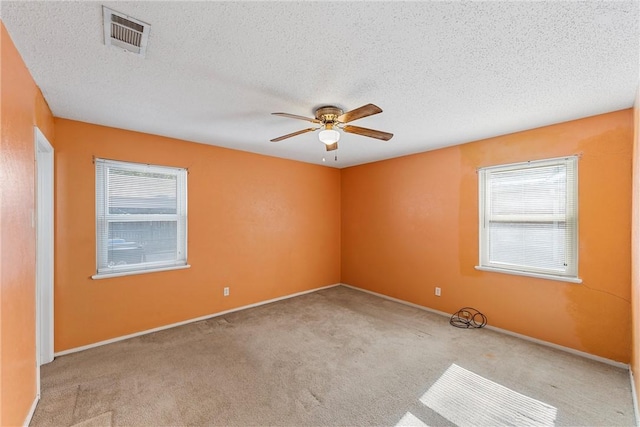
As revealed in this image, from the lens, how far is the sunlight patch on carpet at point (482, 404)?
183 centimetres

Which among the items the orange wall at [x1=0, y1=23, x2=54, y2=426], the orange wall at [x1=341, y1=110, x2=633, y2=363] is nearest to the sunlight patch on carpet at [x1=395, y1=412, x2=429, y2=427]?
the orange wall at [x1=341, y1=110, x2=633, y2=363]

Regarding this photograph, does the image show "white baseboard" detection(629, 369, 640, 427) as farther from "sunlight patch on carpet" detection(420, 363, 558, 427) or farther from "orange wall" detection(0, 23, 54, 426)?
"orange wall" detection(0, 23, 54, 426)

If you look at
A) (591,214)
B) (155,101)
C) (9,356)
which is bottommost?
(9,356)

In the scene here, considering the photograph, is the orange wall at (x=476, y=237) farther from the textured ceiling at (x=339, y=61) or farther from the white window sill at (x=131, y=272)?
the white window sill at (x=131, y=272)

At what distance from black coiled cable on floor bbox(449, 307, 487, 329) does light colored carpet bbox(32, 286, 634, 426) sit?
0.17 meters

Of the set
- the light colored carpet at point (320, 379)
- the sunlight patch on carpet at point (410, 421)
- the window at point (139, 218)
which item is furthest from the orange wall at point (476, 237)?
the window at point (139, 218)

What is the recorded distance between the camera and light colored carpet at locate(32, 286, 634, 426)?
6.19 ft

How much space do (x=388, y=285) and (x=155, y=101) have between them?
4.02 metres

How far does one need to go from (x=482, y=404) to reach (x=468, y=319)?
65.3 inches

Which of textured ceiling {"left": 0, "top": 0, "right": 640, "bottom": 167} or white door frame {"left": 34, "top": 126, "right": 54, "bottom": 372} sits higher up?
textured ceiling {"left": 0, "top": 0, "right": 640, "bottom": 167}

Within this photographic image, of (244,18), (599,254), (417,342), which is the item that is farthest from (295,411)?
(599,254)

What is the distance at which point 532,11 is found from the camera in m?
1.29

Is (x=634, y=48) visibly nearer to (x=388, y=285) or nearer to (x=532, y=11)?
(x=532, y=11)

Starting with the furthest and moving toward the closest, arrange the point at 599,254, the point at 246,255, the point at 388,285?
the point at 388,285
the point at 246,255
the point at 599,254
